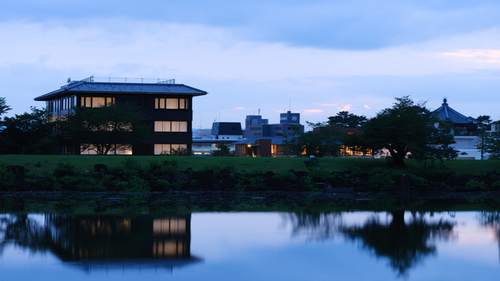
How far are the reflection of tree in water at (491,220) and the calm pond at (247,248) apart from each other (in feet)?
0.19

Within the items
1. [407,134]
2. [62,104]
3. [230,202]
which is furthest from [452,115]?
[230,202]

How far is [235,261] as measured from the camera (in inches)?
488

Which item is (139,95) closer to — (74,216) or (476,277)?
(74,216)

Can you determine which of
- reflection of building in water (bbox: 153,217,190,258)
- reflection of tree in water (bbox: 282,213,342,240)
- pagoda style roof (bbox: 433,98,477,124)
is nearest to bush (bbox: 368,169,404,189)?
reflection of tree in water (bbox: 282,213,342,240)

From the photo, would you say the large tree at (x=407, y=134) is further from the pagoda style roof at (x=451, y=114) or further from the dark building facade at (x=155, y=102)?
the pagoda style roof at (x=451, y=114)

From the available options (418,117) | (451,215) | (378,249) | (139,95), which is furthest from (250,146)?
(378,249)

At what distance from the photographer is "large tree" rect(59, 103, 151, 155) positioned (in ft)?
157

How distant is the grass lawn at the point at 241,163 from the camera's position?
32375 millimetres

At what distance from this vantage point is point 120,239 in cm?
1452

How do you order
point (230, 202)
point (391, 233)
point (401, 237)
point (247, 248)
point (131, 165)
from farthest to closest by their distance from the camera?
point (131, 165) < point (230, 202) < point (391, 233) < point (401, 237) < point (247, 248)

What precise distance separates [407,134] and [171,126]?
1370 inches

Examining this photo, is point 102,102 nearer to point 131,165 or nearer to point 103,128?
point 103,128

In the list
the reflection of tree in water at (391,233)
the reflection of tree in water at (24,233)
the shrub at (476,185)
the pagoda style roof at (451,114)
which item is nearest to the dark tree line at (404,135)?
the shrub at (476,185)

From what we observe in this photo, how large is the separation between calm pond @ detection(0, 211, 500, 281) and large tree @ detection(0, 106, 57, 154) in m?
28.1
